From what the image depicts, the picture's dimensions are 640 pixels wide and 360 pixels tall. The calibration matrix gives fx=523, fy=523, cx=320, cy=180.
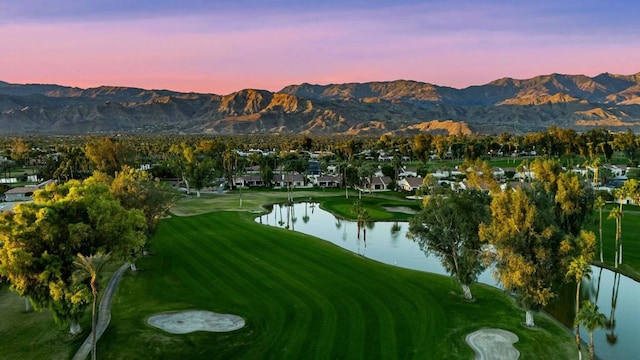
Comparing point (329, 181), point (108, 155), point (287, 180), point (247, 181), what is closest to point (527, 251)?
point (329, 181)

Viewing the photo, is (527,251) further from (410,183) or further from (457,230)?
(410,183)

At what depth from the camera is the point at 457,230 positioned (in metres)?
43.6

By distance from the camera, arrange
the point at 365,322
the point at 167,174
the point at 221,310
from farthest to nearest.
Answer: the point at 167,174
the point at 221,310
the point at 365,322

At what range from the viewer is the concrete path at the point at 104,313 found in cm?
3344

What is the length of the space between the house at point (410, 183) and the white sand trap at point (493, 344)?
86.7m

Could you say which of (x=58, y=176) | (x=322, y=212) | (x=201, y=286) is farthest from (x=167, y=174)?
(x=201, y=286)

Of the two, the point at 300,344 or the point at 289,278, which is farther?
the point at 289,278

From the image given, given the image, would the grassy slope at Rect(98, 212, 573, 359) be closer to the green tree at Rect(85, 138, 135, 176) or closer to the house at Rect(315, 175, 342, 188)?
the house at Rect(315, 175, 342, 188)

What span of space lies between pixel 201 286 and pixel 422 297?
1969 cm

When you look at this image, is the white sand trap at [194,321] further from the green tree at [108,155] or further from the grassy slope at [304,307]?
the green tree at [108,155]

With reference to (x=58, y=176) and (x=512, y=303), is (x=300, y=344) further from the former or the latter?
(x=58, y=176)

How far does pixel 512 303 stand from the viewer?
4378 centimetres

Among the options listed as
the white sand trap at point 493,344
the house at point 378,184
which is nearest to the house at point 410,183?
the house at point 378,184

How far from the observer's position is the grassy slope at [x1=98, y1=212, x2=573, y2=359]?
3419cm
